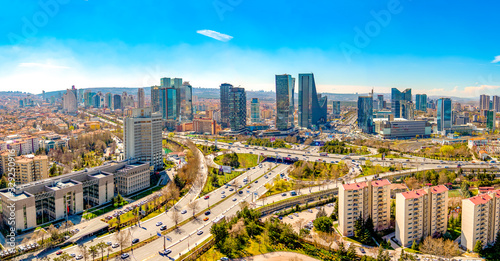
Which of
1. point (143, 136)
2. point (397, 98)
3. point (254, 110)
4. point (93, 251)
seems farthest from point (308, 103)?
point (93, 251)

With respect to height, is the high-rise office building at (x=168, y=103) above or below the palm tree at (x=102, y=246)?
above

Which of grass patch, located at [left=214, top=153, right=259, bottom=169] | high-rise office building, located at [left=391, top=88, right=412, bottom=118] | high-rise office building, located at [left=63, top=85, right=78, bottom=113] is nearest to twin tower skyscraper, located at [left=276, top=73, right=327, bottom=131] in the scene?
high-rise office building, located at [left=391, top=88, right=412, bottom=118]

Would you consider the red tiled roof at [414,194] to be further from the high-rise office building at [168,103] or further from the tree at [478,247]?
the high-rise office building at [168,103]

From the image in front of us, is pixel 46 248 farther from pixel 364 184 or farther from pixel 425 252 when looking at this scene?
pixel 425 252

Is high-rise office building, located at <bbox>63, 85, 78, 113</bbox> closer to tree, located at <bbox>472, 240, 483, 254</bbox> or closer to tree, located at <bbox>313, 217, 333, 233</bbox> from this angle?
tree, located at <bbox>313, 217, 333, 233</bbox>

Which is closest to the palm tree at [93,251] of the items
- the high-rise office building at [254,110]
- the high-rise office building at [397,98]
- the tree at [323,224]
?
the tree at [323,224]

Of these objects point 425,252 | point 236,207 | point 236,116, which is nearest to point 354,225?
point 425,252
